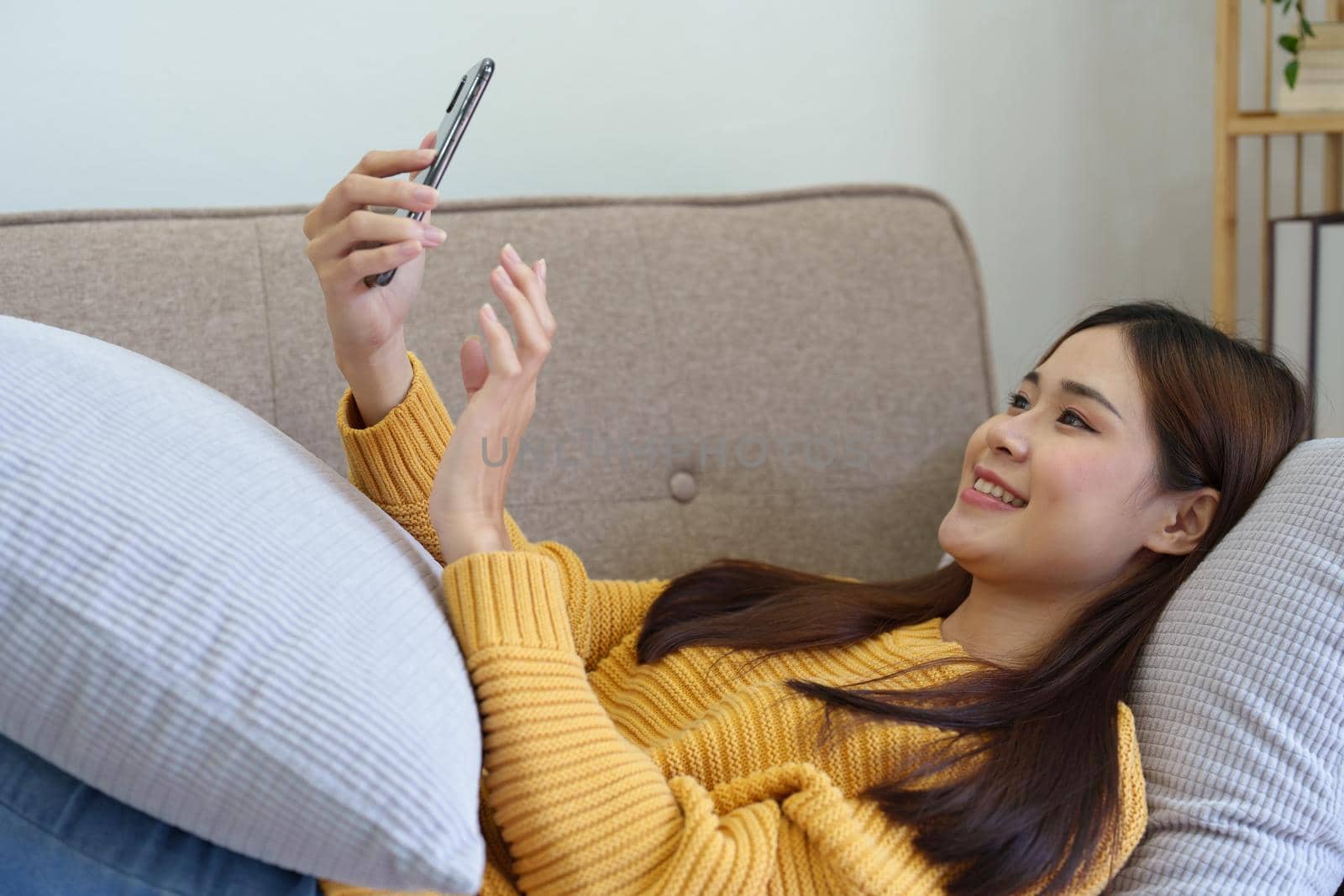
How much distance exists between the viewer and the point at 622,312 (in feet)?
4.29

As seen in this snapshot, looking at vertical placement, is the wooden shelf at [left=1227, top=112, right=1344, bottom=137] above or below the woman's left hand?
above

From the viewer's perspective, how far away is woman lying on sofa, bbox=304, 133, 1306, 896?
79cm

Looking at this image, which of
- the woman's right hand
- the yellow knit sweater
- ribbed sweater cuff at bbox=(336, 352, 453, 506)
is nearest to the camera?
the yellow knit sweater

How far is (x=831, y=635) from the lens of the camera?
3.57ft

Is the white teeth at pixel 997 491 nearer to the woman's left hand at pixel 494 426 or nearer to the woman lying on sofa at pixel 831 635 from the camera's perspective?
the woman lying on sofa at pixel 831 635

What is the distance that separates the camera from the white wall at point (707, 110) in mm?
1379

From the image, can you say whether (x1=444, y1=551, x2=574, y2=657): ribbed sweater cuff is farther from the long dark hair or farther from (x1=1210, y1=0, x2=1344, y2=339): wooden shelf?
(x1=1210, y1=0, x2=1344, y2=339): wooden shelf

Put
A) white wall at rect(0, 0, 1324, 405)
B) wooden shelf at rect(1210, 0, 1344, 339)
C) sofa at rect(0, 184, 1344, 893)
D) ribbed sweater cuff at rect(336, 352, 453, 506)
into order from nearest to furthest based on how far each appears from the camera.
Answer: ribbed sweater cuff at rect(336, 352, 453, 506) < sofa at rect(0, 184, 1344, 893) < white wall at rect(0, 0, 1324, 405) < wooden shelf at rect(1210, 0, 1344, 339)

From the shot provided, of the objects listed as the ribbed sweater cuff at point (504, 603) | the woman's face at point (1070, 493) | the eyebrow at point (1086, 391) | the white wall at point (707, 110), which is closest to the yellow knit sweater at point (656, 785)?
the ribbed sweater cuff at point (504, 603)

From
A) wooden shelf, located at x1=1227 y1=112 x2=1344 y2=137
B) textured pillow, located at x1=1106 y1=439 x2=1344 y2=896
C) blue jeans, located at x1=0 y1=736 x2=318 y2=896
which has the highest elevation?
wooden shelf, located at x1=1227 y1=112 x2=1344 y2=137

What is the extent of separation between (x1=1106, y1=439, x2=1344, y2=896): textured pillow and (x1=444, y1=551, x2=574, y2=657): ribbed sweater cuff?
1.46 feet

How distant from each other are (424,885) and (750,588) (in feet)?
1.93

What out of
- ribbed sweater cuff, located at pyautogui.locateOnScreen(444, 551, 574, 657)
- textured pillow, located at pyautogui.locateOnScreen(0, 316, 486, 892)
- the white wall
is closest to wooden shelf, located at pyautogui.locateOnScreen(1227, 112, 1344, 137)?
the white wall

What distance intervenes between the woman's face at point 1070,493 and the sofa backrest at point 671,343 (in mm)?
282
